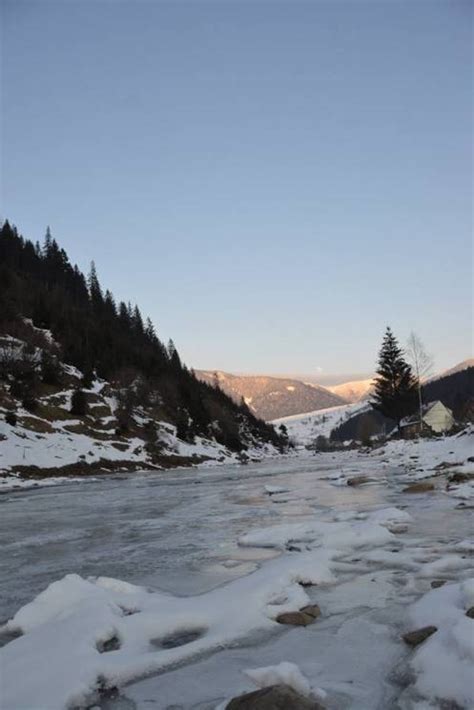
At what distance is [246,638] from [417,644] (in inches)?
53.8

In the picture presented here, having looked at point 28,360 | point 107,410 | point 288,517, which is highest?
point 28,360

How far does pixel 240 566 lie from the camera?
7.14m

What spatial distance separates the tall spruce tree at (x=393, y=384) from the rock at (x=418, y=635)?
58.5 meters

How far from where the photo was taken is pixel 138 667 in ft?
13.0

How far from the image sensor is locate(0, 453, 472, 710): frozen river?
3.69 meters

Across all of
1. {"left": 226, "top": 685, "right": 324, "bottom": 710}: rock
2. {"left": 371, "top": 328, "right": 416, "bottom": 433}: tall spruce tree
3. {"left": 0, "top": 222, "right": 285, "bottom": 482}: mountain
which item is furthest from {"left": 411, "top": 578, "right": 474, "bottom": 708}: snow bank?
{"left": 371, "top": 328, "right": 416, "bottom": 433}: tall spruce tree

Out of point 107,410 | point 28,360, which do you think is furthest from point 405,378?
point 28,360

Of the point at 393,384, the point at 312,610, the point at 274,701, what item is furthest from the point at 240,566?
the point at 393,384

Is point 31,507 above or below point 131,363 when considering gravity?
below

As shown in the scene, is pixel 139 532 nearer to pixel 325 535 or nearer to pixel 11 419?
pixel 325 535

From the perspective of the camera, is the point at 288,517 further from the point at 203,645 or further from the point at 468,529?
the point at 203,645

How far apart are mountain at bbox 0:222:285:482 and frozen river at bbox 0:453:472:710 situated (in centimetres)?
1912

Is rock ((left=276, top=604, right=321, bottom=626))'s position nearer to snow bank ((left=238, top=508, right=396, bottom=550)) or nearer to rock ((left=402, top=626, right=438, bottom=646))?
rock ((left=402, top=626, right=438, bottom=646))

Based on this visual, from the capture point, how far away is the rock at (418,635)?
13.7 ft
